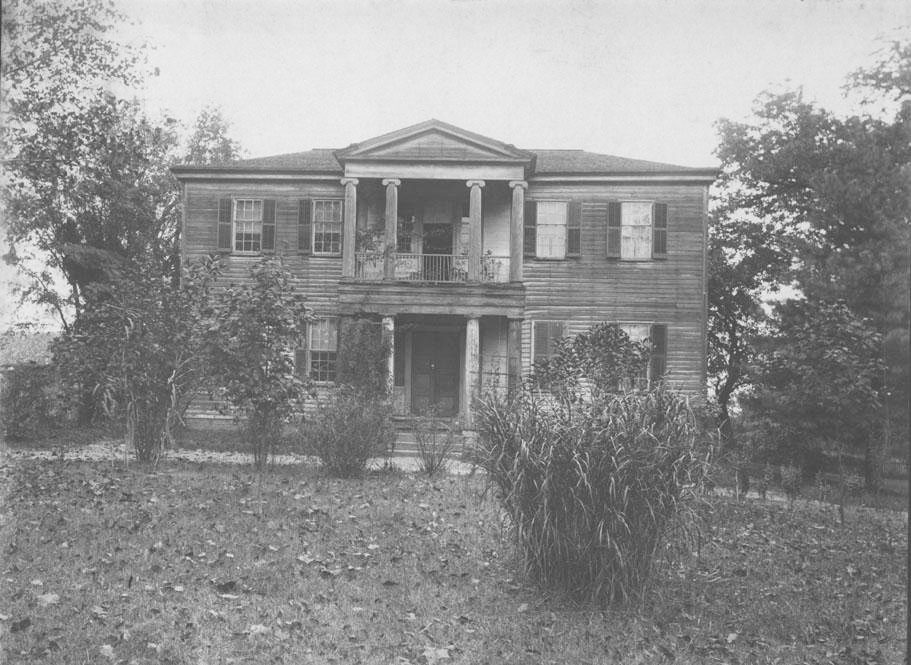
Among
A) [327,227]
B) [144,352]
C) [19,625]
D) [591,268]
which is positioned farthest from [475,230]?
[19,625]

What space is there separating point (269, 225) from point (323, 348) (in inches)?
127

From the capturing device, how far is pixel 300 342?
1113 centimetres

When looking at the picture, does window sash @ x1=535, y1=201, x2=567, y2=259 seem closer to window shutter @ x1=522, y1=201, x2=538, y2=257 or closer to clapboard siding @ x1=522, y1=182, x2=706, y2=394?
window shutter @ x1=522, y1=201, x2=538, y2=257

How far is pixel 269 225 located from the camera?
60.0ft

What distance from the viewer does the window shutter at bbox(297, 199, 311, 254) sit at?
18.2 metres

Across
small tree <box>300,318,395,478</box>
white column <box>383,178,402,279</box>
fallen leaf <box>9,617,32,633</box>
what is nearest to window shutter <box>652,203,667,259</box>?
white column <box>383,178,402,279</box>

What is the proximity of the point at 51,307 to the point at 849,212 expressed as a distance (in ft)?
62.9

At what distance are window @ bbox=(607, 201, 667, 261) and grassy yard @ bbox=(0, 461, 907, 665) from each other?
10.6m

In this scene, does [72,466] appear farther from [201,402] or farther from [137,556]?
[201,402]

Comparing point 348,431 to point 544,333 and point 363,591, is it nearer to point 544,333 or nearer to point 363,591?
point 363,591

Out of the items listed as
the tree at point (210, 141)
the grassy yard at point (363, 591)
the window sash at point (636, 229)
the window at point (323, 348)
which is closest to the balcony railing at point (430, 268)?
the window at point (323, 348)

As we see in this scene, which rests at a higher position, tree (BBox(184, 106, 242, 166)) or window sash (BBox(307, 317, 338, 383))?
tree (BBox(184, 106, 242, 166))

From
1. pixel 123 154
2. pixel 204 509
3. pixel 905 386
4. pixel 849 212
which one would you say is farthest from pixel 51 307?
pixel 905 386

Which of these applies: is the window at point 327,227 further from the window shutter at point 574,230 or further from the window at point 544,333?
the window shutter at point 574,230
